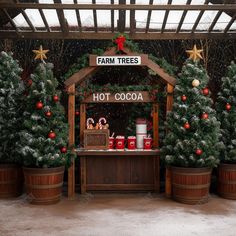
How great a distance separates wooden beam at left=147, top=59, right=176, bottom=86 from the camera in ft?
23.7

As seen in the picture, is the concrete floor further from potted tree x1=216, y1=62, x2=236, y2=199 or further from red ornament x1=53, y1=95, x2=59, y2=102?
red ornament x1=53, y1=95, x2=59, y2=102

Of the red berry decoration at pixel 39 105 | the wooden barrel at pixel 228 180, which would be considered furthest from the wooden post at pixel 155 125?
the red berry decoration at pixel 39 105

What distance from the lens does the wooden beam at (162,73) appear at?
23.7 ft

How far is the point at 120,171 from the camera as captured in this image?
7.64m

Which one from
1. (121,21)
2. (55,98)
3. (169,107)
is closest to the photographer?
(55,98)

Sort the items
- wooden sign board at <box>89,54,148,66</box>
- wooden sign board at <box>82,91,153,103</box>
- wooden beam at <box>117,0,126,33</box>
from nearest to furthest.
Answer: wooden sign board at <box>89,54,148,66</box>
wooden sign board at <box>82,91,153,103</box>
wooden beam at <box>117,0,126,33</box>

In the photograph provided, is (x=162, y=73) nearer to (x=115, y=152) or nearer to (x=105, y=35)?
(x=115, y=152)

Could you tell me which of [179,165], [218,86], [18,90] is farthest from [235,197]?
[18,90]

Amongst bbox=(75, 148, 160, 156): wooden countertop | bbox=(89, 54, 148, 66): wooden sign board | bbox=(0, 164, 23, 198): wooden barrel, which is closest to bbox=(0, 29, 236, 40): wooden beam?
bbox=(89, 54, 148, 66): wooden sign board

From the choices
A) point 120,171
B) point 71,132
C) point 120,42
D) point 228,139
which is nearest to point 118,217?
point 120,171

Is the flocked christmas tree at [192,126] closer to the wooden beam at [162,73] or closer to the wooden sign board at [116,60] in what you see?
the wooden beam at [162,73]

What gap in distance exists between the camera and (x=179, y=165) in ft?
22.6

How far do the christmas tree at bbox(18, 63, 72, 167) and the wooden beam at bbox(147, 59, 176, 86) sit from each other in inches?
69.6

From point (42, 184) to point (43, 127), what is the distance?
3.14ft
